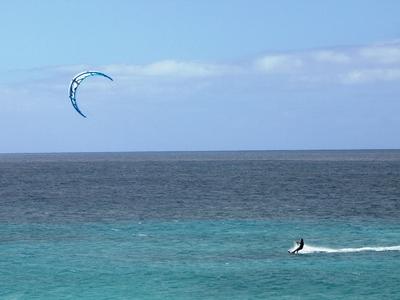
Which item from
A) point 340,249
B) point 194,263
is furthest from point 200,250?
point 340,249

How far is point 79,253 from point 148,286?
9.85 m

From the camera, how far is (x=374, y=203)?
256 feet

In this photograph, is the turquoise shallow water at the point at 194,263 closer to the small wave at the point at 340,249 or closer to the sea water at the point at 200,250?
the sea water at the point at 200,250

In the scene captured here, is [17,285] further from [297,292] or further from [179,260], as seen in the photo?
[297,292]

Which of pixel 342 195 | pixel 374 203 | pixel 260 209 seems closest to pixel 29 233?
pixel 260 209

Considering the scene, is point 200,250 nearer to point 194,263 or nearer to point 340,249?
point 194,263

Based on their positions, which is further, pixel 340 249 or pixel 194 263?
pixel 340 249

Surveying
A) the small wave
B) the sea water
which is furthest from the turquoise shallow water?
the small wave

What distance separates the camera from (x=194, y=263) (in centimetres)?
4031

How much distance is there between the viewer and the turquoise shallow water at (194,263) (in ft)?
113

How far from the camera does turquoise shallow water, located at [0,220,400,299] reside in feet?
113

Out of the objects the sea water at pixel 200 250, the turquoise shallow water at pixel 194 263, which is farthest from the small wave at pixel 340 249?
the turquoise shallow water at pixel 194 263

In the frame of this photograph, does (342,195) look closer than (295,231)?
No

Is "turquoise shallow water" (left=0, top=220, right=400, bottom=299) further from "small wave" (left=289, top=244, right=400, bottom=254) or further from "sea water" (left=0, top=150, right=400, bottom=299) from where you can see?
"small wave" (left=289, top=244, right=400, bottom=254)
